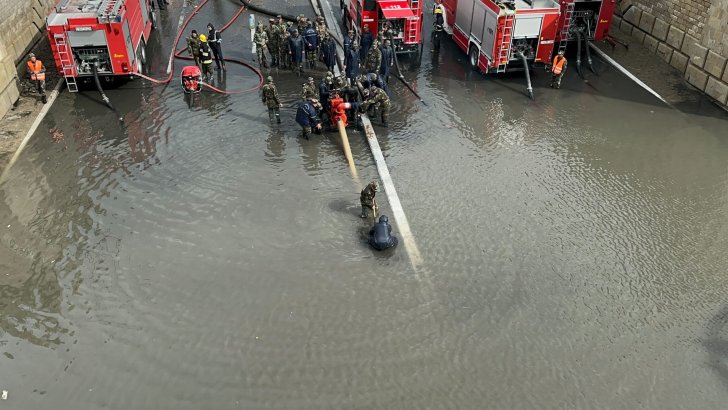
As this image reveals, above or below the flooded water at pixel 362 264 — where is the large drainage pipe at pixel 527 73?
above

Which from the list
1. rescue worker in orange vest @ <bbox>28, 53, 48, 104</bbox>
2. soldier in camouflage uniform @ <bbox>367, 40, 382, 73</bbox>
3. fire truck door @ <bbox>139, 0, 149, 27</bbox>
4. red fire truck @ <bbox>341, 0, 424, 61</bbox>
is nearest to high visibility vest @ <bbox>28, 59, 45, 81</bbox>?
rescue worker in orange vest @ <bbox>28, 53, 48, 104</bbox>

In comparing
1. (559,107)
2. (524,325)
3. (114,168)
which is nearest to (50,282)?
(114,168)

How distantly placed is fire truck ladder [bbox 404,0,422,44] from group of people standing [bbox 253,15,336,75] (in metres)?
2.68

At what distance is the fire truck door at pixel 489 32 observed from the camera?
17.9 metres

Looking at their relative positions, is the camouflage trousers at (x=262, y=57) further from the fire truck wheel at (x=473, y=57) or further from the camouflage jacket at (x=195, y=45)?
the fire truck wheel at (x=473, y=57)

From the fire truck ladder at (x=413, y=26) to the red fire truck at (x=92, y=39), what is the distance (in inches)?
355

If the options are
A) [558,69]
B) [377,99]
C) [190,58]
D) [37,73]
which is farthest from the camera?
[190,58]

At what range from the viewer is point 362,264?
35.8 ft

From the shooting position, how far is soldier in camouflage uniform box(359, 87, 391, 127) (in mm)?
15453

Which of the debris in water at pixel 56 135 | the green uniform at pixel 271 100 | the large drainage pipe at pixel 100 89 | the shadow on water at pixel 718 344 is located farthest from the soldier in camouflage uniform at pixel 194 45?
the shadow on water at pixel 718 344

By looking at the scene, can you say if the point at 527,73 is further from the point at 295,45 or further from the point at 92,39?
the point at 92,39

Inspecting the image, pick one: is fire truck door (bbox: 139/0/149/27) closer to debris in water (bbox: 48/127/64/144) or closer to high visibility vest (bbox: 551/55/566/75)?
debris in water (bbox: 48/127/64/144)

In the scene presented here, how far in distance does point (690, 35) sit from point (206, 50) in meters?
15.8

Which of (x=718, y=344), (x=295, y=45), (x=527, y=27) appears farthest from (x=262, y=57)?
(x=718, y=344)
